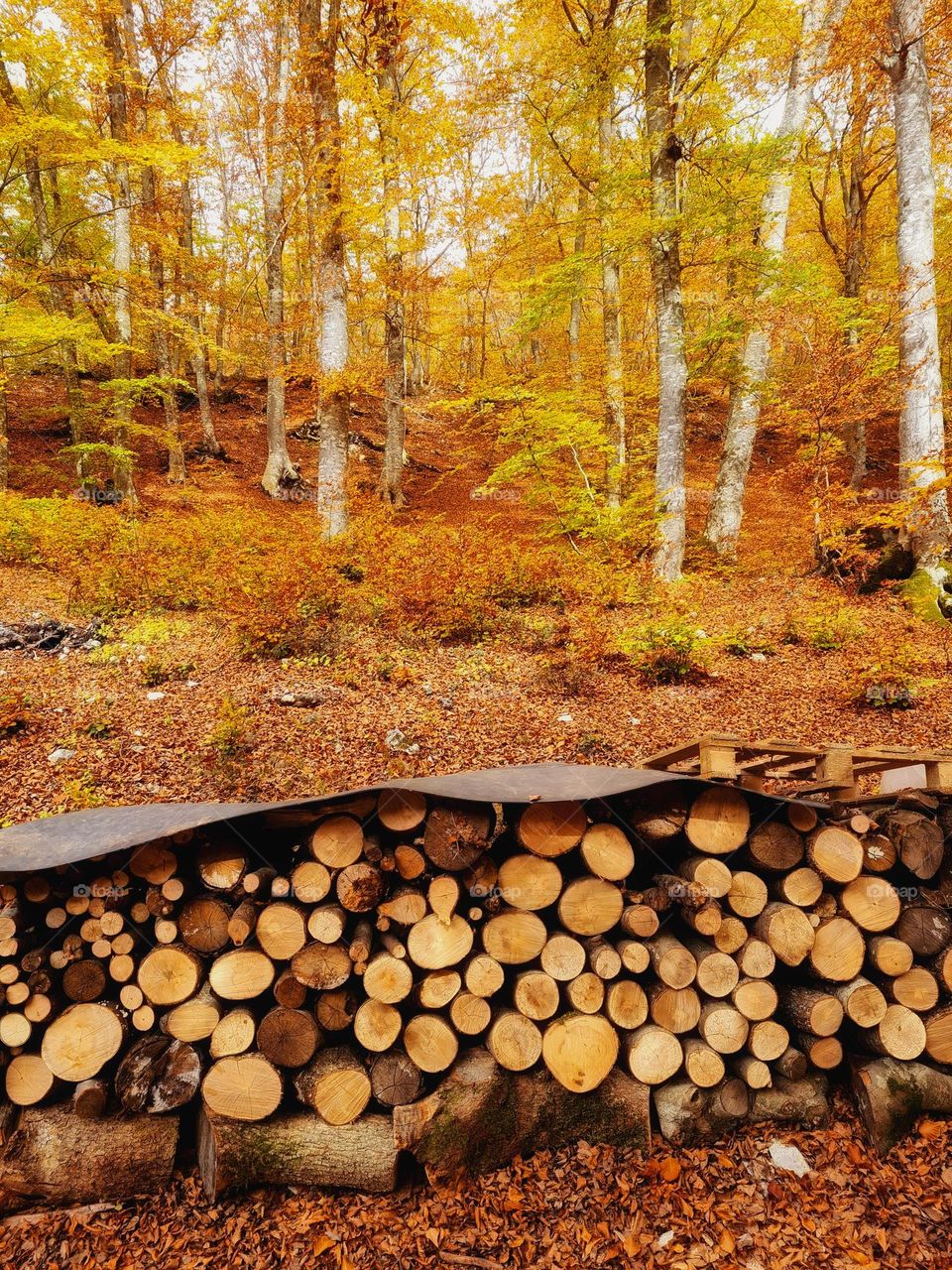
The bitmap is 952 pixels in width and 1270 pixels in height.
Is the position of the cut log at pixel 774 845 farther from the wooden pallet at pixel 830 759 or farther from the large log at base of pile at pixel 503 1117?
the large log at base of pile at pixel 503 1117

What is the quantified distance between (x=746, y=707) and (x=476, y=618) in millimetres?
3321

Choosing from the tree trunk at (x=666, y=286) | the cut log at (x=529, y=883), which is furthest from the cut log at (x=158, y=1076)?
the tree trunk at (x=666, y=286)

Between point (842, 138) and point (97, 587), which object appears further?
point (842, 138)

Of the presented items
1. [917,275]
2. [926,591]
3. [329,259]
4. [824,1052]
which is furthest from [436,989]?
[917,275]

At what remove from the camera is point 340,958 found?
2.35 m

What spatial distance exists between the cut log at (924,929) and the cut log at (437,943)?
1.98 metres

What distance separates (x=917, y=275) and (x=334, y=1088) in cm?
1086

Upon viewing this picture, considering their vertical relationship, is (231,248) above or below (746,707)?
above

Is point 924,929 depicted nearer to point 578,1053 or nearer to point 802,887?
point 802,887

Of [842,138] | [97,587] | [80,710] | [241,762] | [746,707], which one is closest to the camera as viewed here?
[241,762]

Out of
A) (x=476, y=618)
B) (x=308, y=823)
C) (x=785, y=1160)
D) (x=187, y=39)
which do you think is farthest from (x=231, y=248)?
(x=785, y=1160)

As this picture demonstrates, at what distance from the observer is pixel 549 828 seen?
246 centimetres

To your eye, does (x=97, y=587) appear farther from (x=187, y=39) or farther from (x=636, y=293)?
(x=636, y=293)

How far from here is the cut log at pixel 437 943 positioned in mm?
2375
